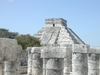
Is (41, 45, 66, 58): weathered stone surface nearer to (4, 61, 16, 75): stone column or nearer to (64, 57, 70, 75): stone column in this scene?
(4, 61, 16, 75): stone column

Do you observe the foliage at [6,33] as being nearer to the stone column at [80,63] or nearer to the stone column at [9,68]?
the stone column at [9,68]

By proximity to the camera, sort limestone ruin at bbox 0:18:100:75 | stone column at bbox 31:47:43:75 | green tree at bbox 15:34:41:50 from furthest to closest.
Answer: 1. green tree at bbox 15:34:41:50
2. stone column at bbox 31:47:43:75
3. limestone ruin at bbox 0:18:100:75

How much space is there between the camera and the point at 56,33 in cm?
5391

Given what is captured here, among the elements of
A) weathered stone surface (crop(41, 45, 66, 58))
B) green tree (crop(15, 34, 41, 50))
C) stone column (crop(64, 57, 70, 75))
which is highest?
green tree (crop(15, 34, 41, 50))

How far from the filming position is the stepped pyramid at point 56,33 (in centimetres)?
5078

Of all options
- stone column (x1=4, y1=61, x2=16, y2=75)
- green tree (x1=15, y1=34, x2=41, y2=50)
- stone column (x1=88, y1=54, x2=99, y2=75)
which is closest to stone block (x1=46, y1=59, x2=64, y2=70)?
stone column (x1=4, y1=61, x2=16, y2=75)

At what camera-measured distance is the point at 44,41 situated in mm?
51188

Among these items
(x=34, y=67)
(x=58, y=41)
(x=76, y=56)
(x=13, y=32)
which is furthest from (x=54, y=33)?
(x=76, y=56)

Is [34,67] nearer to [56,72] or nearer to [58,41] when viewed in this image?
[56,72]

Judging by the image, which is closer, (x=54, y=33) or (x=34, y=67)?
(x=34, y=67)

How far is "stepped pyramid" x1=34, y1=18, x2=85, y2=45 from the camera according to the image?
50778 millimetres

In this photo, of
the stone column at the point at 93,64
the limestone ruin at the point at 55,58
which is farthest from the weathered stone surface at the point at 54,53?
the stone column at the point at 93,64

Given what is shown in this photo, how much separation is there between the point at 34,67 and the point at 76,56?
180 inches

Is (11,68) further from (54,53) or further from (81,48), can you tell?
(54,53)
